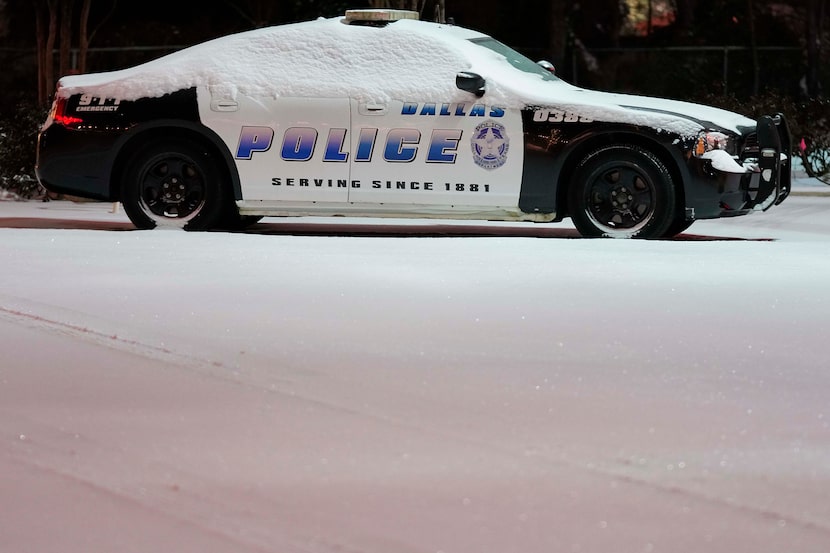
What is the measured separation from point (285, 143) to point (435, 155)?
42.8 inches

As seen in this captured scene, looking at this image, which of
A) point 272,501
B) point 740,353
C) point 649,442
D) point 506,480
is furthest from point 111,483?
point 740,353

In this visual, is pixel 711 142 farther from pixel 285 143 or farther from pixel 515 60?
pixel 285 143

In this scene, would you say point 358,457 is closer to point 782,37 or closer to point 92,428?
point 92,428

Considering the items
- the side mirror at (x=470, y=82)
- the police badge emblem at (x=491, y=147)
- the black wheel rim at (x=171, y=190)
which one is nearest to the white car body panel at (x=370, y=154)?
the police badge emblem at (x=491, y=147)

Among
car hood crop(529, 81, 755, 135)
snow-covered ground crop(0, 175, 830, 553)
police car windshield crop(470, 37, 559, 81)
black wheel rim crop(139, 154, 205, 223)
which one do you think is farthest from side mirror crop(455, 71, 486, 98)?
black wheel rim crop(139, 154, 205, 223)

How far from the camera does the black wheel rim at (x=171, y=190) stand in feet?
41.6

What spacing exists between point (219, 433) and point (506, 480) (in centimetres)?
109

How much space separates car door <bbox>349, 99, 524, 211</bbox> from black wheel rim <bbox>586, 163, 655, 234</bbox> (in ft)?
1.78

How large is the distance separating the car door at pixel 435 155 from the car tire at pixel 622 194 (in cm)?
46

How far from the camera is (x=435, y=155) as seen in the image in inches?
477

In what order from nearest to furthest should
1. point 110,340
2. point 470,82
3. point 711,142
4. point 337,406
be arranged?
1. point 337,406
2. point 110,340
3. point 711,142
4. point 470,82

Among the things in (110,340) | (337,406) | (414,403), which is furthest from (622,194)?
(337,406)

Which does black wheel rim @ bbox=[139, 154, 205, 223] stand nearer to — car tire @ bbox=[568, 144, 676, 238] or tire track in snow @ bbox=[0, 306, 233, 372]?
car tire @ bbox=[568, 144, 676, 238]

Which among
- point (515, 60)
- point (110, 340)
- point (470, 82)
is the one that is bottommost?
point (110, 340)
